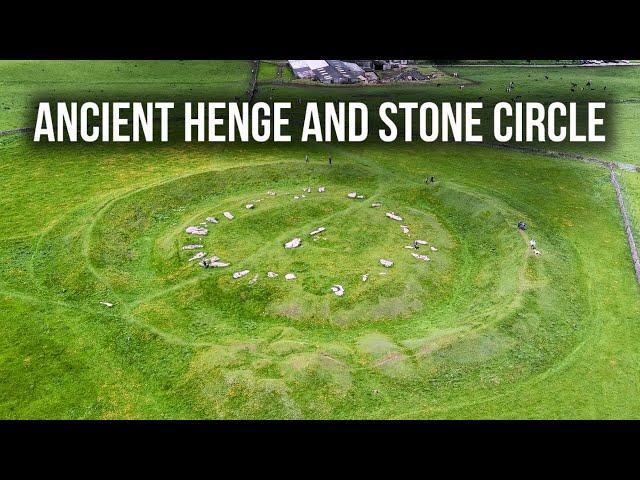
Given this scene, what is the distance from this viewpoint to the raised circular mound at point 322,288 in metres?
35.8

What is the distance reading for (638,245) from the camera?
51406 mm

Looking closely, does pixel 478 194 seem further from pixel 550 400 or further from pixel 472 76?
pixel 472 76

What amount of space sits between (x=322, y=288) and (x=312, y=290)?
3.32 feet

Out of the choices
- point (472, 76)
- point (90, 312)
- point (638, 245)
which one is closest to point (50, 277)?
point (90, 312)

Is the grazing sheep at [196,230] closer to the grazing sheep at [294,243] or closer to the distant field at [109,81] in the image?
the grazing sheep at [294,243]

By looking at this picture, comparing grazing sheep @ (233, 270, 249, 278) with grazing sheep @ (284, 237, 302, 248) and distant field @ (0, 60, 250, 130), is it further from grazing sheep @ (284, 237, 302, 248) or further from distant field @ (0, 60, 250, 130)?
distant field @ (0, 60, 250, 130)

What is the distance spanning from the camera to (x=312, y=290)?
1778 inches

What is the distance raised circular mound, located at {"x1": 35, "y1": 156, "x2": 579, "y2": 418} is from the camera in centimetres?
3581

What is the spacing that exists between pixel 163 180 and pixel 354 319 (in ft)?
129

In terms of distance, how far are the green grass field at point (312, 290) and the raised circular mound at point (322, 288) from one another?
19 centimetres

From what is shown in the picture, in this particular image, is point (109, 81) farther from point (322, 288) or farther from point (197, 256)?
point (322, 288)

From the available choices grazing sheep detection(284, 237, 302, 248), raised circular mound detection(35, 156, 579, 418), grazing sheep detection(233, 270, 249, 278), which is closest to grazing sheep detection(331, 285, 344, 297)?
raised circular mound detection(35, 156, 579, 418)

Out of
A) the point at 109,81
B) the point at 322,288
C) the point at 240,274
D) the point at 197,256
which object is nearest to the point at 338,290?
the point at 322,288

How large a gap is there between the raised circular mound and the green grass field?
189mm
